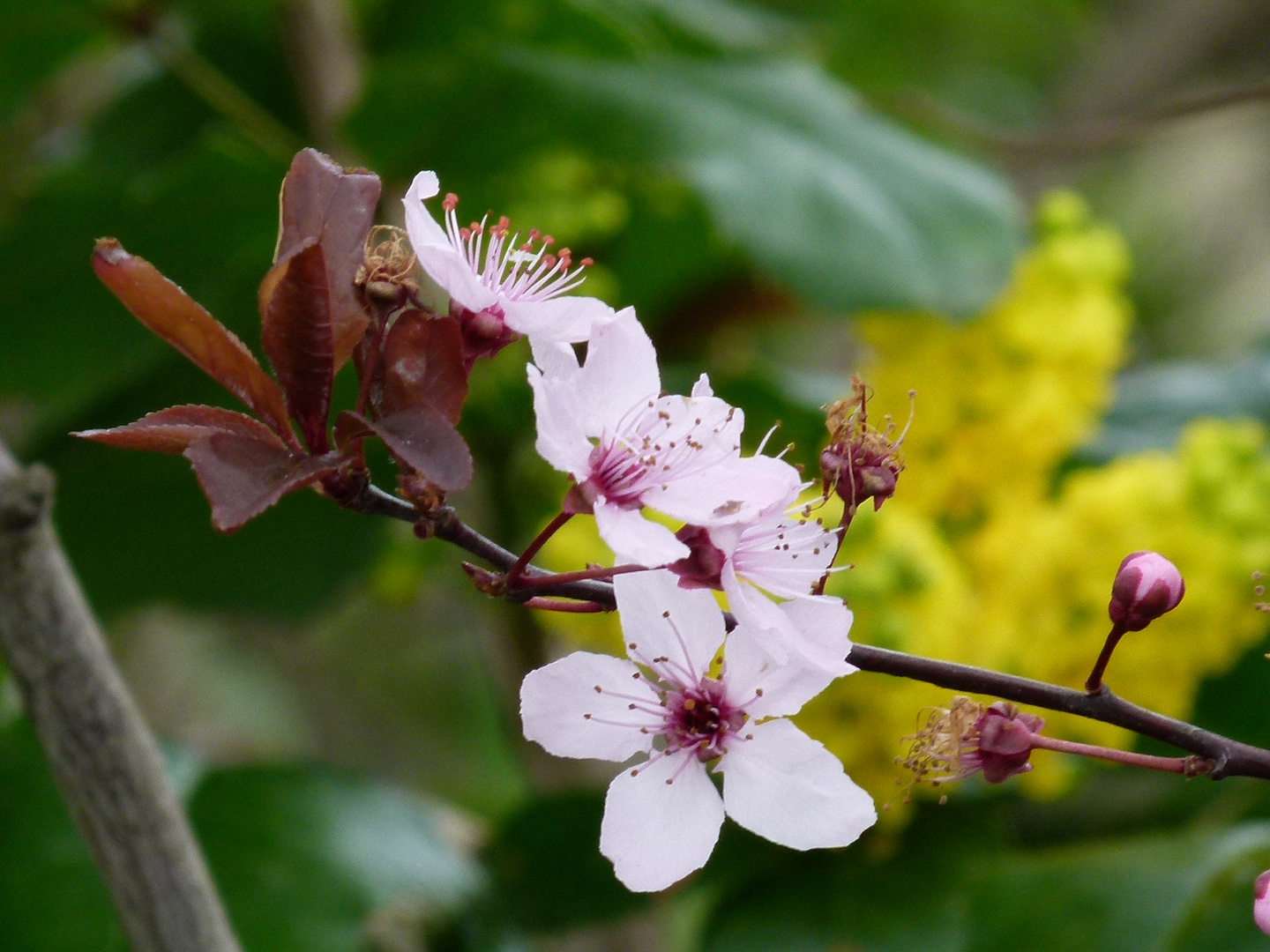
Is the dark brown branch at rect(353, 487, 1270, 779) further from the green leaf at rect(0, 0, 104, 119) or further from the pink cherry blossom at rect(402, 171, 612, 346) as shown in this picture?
the green leaf at rect(0, 0, 104, 119)

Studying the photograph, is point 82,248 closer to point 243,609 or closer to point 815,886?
point 243,609

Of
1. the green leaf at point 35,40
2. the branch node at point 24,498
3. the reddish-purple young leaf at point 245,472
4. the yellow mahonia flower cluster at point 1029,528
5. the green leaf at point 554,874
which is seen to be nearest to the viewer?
the reddish-purple young leaf at point 245,472

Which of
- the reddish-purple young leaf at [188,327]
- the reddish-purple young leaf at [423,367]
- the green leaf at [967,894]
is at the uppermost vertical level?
the green leaf at [967,894]

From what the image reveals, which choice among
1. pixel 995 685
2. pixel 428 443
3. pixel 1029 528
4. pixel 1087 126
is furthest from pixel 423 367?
pixel 1087 126

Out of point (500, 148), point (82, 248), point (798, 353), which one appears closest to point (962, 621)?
point (500, 148)

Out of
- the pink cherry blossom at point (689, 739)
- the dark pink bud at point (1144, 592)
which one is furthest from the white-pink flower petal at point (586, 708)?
the dark pink bud at point (1144, 592)

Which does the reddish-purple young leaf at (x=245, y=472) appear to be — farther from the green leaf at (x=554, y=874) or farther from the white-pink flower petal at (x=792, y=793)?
the green leaf at (x=554, y=874)
